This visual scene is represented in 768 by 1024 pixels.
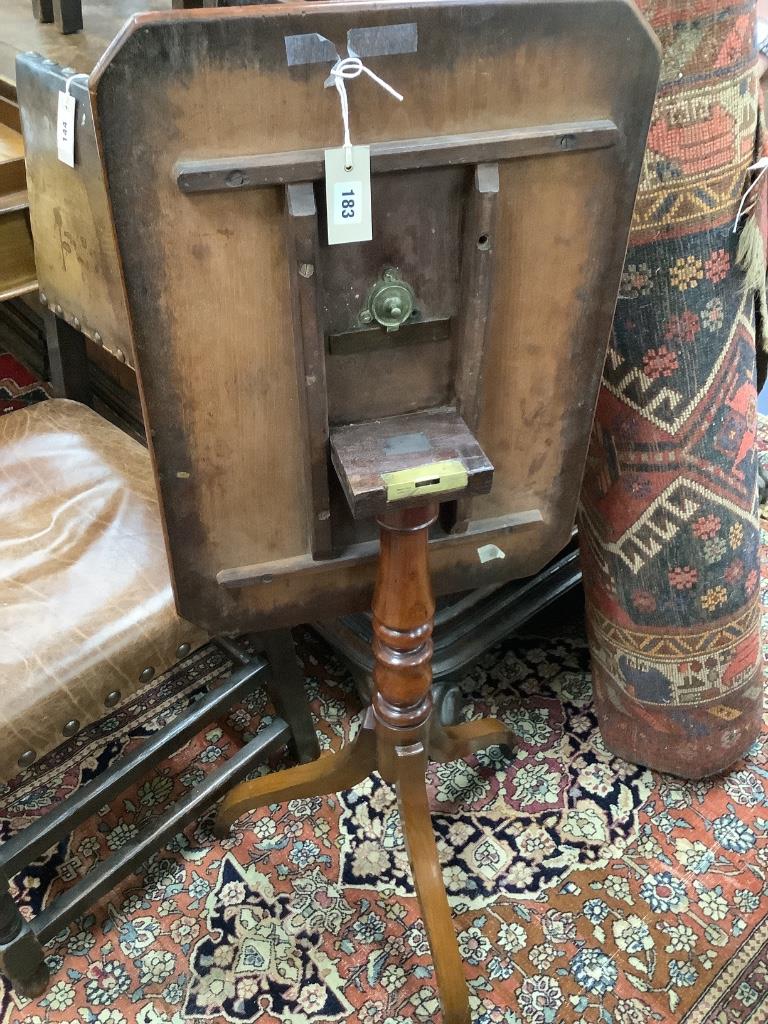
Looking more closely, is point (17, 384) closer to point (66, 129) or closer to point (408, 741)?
point (66, 129)

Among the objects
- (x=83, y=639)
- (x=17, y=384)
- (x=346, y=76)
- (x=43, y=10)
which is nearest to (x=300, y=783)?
(x=83, y=639)

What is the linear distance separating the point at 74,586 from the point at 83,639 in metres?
0.09

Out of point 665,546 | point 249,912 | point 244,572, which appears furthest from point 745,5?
point 249,912

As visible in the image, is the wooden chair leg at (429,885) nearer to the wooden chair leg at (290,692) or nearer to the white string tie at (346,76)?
the wooden chair leg at (290,692)

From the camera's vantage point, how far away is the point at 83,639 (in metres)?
1.05

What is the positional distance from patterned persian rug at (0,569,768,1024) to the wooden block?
0.73 m

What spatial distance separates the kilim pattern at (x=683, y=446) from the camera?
1061 millimetres

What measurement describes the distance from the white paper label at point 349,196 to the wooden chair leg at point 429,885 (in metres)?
0.70

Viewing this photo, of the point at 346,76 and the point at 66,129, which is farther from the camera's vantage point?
the point at 66,129

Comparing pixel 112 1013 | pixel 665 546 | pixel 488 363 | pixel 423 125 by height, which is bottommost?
pixel 112 1013

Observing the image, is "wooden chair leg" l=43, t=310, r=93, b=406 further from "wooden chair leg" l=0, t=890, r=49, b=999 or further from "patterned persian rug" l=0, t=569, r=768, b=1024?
"wooden chair leg" l=0, t=890, r=49, b=999

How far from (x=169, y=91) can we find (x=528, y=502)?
0.60m

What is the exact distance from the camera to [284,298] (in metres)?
0.78

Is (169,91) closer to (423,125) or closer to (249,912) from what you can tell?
(423,125)
